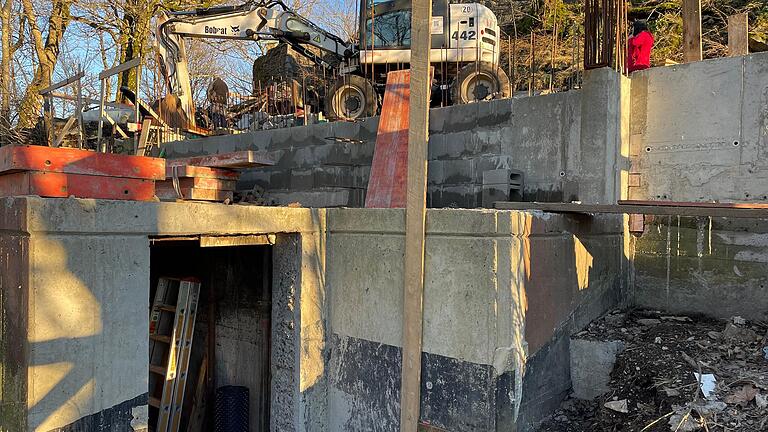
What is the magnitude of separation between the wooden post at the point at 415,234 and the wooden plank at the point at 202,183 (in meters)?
2.75

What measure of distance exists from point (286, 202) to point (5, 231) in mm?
3878

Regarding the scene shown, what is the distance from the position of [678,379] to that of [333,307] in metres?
2.86

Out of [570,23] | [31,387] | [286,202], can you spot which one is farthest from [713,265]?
[570,23]

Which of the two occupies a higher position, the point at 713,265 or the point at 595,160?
the point at 595,160

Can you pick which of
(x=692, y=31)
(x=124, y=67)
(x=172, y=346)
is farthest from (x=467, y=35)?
(x=172, y=346)

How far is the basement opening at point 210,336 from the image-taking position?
18.0 ft

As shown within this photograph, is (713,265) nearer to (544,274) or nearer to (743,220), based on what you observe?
(743,220)

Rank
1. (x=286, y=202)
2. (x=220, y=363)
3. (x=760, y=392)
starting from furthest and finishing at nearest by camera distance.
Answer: (x=286, y=202) → (x=220, y=363) → (x=760, y=392)

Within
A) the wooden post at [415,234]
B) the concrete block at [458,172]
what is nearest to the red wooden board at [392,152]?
the concrete block at [458,172]

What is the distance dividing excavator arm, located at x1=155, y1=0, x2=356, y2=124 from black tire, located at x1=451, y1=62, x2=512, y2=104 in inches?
133

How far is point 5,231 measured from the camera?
306 centimetres

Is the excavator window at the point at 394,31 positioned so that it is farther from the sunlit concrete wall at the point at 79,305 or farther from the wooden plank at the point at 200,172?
the sunlit concrete wall at the point at 79,305

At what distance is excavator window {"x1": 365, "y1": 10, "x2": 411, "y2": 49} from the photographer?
9.00m

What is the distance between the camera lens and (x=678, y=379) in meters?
3.76
